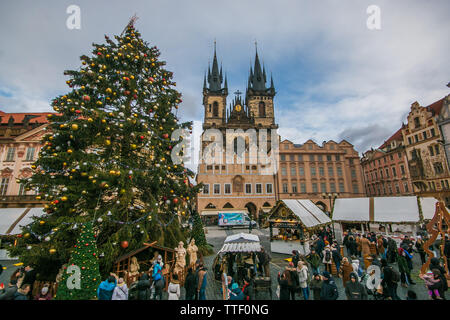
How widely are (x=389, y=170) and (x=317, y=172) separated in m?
14.9

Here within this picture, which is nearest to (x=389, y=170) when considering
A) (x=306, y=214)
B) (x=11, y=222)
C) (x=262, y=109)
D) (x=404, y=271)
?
(x=262, y=109)

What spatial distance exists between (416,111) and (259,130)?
27.5 metres

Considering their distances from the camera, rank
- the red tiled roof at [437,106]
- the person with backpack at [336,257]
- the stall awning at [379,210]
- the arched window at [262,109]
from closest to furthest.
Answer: the person with backpack at [336,257]
the stall awning at [379,210]
the red tiled roof at [437,106]
the arched window at [262,109]

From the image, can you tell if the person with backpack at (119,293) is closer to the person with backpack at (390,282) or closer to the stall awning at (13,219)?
the person with backpack at (390,282)

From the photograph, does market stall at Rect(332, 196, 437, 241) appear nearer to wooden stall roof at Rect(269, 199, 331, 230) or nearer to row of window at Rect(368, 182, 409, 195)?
wooden stall roof at Rect(269, 199, 331, 230)

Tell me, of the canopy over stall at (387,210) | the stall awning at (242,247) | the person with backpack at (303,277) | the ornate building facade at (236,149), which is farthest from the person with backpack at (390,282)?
the ornate building facade at (236,149)

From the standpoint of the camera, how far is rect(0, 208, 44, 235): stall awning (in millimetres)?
13107

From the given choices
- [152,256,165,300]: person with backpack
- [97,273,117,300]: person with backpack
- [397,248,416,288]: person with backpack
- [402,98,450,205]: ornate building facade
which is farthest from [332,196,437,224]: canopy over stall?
[402,98,450,205]: ornate building facade

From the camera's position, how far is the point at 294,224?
1284 cm

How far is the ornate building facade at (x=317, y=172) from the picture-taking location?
3438 centimetres

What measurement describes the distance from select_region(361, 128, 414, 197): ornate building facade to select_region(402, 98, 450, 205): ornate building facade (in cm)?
114

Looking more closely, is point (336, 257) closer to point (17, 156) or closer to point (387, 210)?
point (387, 210)

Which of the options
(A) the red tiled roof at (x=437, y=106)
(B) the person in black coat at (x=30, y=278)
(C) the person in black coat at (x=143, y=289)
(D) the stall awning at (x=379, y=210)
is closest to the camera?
(C) the person in black coat at (x=143, y=289)

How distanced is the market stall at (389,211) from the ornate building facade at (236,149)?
17.3 metres
